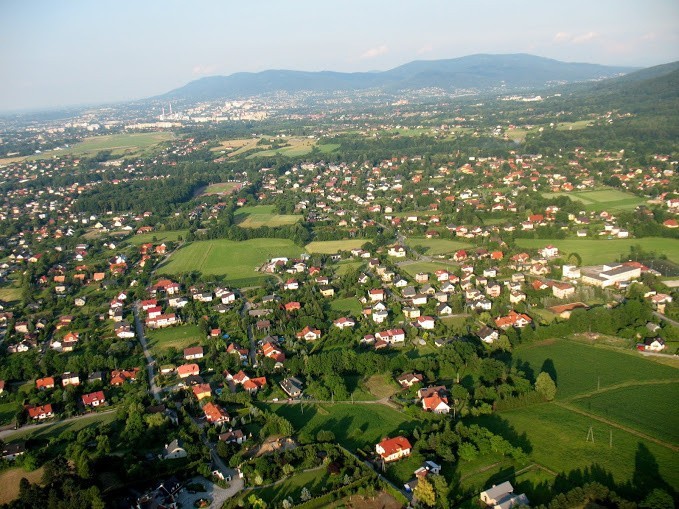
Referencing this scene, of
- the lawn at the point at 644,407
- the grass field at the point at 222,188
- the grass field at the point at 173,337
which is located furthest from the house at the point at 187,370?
the grass field at the point at 222,188

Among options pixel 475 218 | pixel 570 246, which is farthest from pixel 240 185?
pixel 570 246

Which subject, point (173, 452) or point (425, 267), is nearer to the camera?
point (173, 452)

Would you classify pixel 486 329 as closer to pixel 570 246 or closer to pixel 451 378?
pixel 451 378

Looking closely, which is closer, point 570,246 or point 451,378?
point 451,378

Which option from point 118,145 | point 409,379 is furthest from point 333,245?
point 118,145

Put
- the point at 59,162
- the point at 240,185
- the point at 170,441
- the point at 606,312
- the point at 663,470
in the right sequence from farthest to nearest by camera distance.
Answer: the point at 59,162 < the point at 240,185 < the point at 606,312 < the point at 170,441 < the point at 663,470

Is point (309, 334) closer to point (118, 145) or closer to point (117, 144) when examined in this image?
point (118, 145)

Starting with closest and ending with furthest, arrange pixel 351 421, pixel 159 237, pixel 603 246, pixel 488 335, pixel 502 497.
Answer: pixel 502 497
pixel 351 421
pixel 488 335
pixel 603 246
pixel 159 237
